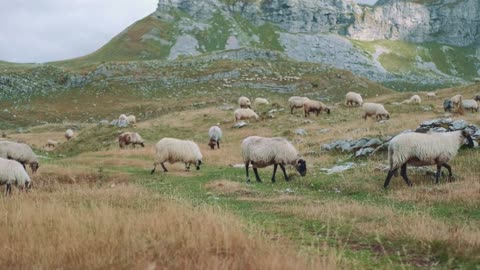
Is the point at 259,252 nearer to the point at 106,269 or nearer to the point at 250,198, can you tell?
the point at 106,269

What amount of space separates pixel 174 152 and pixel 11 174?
31.2 feet

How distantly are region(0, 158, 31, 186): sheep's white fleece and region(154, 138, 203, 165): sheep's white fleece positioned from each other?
8597 mm

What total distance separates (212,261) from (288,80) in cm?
8320

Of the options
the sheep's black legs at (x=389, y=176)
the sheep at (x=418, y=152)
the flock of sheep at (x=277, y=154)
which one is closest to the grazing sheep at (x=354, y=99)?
the flock of sheep at (x=277, y=154)

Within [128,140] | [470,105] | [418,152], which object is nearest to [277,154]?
[418,152]

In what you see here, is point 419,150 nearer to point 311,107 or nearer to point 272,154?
point 272,154

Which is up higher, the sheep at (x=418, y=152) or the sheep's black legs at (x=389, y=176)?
the sheep at (x=418, y=152)

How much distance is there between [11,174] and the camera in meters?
15.4

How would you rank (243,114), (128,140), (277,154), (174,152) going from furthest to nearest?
(243,114) < (128,140) < (174,152) < (277,154)

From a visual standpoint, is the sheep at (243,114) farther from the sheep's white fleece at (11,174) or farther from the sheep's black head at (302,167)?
the sheep's white fleece at (11,174)

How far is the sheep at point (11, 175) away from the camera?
1527 centimetres

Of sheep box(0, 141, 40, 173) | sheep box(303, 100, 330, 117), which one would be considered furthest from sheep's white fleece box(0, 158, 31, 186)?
sheep box(303, 100, 330, 117)

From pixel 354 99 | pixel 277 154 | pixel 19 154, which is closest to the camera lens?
pixel 277 154

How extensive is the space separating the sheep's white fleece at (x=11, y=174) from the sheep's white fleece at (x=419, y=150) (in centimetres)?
1307
